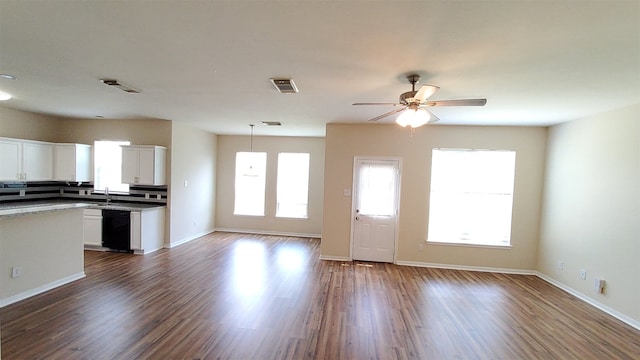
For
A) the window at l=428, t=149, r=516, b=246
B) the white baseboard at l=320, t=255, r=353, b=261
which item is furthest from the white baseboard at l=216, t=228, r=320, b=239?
the window at l=428, t=149, r=516, b=246

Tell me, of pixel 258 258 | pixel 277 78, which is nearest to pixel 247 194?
pixel 258 258

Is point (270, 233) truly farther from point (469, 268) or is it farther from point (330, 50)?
point (330, 50)

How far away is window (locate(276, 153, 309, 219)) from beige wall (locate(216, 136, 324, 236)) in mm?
123

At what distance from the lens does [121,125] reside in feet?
19.0

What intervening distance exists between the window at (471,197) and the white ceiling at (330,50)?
1416mm

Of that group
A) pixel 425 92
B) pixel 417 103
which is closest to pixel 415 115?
pixel 417 103

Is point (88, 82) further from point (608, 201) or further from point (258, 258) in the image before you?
point (608, 201)

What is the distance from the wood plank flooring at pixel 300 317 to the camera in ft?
8.49

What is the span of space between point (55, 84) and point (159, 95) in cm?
113

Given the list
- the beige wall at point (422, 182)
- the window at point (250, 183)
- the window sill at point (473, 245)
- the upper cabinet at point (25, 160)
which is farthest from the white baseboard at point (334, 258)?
the upper cabinet at point (25, 160)

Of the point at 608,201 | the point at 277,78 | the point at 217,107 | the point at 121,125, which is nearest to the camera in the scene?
the point at 277,78

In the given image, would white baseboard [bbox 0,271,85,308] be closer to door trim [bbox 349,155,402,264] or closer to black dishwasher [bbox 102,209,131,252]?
black dishwasher [bbox 102,209,131,252]

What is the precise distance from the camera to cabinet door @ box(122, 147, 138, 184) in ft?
17.8

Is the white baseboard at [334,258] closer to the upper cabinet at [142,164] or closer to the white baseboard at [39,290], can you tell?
the upper cabinet at [142,164]
